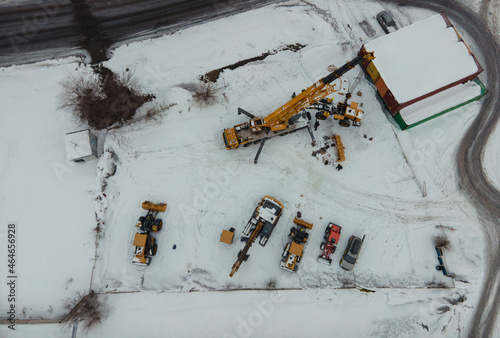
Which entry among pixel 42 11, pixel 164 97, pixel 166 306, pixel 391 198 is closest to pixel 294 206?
pixel 391 198

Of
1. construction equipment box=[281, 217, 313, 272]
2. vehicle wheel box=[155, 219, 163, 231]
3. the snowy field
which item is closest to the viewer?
construction equipment box=[281, 217, 313, 272]

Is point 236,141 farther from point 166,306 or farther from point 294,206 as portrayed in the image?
A: point 166,306

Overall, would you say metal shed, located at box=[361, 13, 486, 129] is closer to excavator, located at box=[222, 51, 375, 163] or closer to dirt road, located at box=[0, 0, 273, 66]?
excavator, located at box=[222, 51, 375, 163]

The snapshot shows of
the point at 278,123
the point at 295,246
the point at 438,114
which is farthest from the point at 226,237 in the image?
the point at 438,114

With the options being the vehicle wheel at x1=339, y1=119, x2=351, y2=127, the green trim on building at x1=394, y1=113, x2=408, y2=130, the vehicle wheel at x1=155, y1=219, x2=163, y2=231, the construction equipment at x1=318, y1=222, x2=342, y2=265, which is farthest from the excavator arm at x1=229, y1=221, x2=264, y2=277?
the green trim on building at x1=394, y1=113, x2=408, y2=130

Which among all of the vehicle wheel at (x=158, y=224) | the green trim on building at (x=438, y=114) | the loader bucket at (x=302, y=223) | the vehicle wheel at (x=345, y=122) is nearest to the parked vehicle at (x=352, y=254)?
the loader bucket at (x=302, y=223)

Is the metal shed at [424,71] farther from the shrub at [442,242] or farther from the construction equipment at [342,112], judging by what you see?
the shrub at [442,242]

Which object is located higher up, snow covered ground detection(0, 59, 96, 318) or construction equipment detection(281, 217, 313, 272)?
snow covered ground detection(0, 59, 96, 318)
